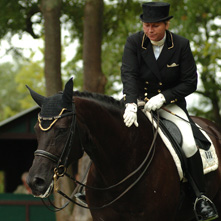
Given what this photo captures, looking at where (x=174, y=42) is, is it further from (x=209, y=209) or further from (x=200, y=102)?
(x=200, y=102)

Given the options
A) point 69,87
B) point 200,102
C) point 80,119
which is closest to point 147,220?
point 80,119

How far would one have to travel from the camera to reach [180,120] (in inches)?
239

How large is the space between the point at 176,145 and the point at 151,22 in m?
1.41

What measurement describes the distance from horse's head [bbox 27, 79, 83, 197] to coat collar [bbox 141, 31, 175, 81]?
1.28 meters

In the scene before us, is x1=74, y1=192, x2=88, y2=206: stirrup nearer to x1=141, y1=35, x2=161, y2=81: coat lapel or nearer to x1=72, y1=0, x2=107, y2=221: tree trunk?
x1=141, y1=35, x2=161, y2=81: coat lapel

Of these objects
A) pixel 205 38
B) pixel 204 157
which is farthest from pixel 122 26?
pixel 204 157

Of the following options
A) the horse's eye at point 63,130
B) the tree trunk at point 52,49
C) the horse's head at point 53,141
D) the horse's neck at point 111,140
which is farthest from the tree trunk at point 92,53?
the horse's eye at point 63,130

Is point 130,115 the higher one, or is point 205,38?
point 130,115

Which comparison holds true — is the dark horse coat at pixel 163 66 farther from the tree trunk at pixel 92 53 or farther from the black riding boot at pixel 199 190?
the tree trunk at pixel 92 53

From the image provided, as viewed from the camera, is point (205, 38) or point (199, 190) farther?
point (205, 38)

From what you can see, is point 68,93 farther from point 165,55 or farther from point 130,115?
point 165,55

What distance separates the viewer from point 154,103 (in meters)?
5.76

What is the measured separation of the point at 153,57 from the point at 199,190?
5.35 feet

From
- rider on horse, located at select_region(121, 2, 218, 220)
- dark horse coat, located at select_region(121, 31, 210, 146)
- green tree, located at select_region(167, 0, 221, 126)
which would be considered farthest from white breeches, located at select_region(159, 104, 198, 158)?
green tree, located at select_region(167, 0, 221, 126)
